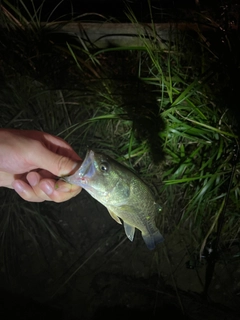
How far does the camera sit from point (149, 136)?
238cm

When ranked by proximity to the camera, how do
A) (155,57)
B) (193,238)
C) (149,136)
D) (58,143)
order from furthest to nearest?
(193,238), (149,136), (155,57), (58,143)

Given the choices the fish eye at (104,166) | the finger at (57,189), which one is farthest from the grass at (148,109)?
the fish eye at (104,166)

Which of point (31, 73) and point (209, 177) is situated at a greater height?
point (31, 73)

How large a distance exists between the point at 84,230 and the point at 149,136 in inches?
42.0

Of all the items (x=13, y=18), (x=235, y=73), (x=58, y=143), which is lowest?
(x=235, y=73)

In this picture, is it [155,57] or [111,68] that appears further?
[111,68]

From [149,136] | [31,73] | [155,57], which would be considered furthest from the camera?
[31,73]

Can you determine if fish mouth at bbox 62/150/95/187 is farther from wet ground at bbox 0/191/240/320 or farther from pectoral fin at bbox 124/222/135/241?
wet ground at bbox 0/191/240/320

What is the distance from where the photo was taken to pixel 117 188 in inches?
54.9

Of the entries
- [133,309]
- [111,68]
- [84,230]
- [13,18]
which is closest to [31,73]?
[13,18]

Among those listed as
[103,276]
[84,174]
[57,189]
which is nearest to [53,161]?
[57,189]

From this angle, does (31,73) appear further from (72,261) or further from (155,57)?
(72,261)

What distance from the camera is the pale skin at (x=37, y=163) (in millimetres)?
1679

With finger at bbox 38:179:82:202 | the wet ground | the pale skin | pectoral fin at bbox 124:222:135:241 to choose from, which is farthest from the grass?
pectoral fin at bbox 124:222:135:241
